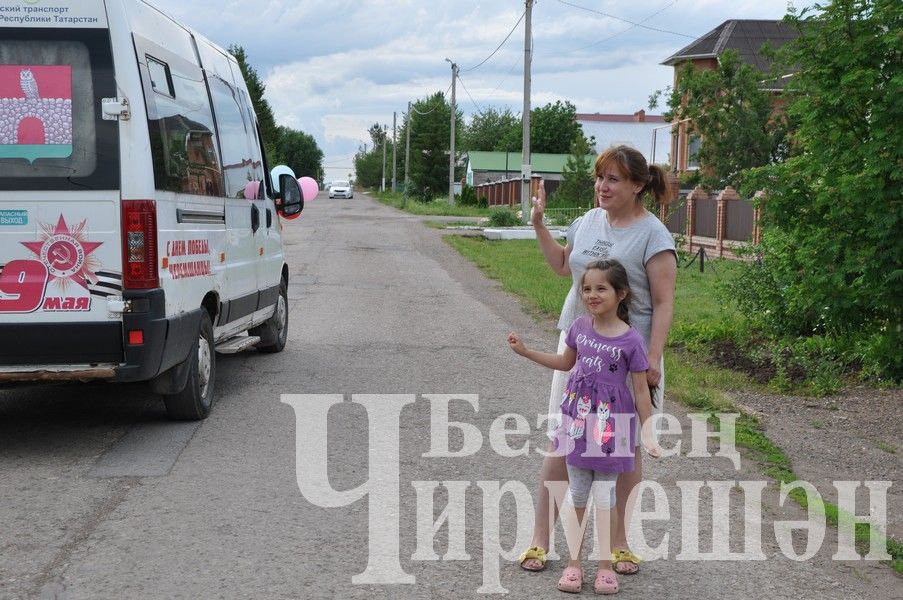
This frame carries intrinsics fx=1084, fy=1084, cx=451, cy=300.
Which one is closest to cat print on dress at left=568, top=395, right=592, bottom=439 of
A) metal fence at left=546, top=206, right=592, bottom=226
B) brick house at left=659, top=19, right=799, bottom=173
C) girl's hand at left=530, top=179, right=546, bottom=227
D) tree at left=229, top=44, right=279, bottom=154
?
girl's hand at left=530, top=179, right=546, bottom=227

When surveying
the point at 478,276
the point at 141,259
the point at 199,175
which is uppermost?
the point at 199,175

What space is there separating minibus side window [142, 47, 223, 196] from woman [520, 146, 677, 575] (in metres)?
3.09

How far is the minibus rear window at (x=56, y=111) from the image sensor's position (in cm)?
652

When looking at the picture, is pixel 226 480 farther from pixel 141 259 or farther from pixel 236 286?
pixel 236 286

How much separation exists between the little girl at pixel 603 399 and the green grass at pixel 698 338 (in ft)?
4.74

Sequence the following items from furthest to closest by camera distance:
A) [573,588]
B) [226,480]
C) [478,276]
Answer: [478,276], [226,480], [573,588]

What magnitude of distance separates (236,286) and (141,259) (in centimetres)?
225

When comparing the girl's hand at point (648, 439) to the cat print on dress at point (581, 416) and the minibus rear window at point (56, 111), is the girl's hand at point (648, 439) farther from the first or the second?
the minibus rear window at point (56, 111)

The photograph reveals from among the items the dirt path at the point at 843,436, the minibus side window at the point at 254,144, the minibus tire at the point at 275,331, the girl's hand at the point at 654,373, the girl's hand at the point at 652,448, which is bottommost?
the dirt path at the point at 843,436

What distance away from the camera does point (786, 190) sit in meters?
8.67

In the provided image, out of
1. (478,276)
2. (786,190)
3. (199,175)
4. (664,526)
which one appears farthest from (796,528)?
(478,276)

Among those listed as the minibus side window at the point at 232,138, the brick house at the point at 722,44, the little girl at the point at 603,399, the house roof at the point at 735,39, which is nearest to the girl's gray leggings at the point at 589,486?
the little girl at the point at 603,399

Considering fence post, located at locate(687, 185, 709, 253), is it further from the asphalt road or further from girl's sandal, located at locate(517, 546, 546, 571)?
girl's sandal, located at locate(517, 546, 546, 571)

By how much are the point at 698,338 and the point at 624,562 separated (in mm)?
7260
